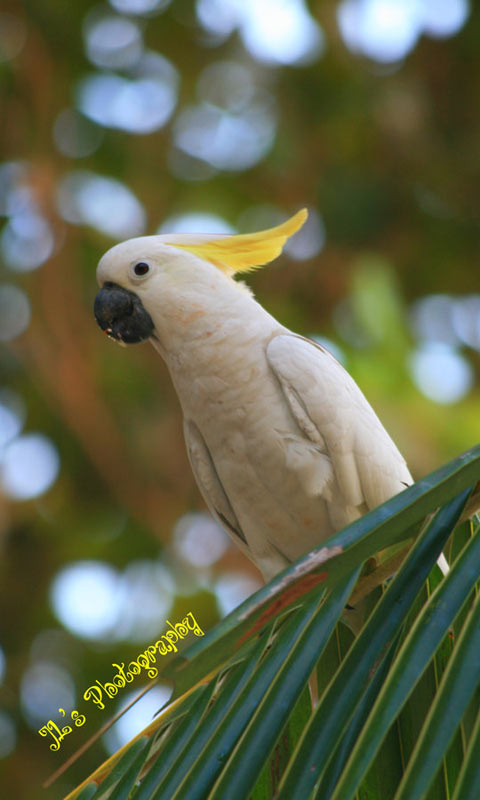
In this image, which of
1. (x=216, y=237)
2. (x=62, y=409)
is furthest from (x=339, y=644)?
(x=62, y=409)

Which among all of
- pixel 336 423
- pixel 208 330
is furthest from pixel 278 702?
pixel 208 330

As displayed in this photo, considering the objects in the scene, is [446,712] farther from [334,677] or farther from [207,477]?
[207,477]

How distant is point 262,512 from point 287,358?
1.23 ft

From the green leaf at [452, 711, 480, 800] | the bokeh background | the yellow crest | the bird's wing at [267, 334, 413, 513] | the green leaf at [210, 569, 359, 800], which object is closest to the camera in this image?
the green leaf at [452, 711, 480, 800]

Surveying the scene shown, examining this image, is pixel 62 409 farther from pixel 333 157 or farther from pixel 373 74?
pixel 373 74

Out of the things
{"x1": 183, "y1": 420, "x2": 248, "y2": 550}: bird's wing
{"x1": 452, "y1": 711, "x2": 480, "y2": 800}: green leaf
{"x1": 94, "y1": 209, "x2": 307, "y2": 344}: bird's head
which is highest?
{"x1": 94, "y1": 209, "x2": 307, "y2": 344}: bird's head

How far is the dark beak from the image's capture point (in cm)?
233

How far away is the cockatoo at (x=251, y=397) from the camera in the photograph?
218 cm

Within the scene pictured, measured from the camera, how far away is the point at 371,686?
114 cm

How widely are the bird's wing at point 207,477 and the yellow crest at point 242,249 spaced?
42 cm

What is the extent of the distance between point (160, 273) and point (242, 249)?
0.22m

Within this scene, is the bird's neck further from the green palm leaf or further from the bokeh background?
the bokeh background

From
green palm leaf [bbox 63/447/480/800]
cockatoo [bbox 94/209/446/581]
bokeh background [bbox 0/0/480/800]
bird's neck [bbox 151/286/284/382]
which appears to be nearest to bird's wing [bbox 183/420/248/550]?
cockatoo [bbox 94/209/446/581]

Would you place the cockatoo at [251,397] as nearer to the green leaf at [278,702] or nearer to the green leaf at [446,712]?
the green leaf at [278,702]
